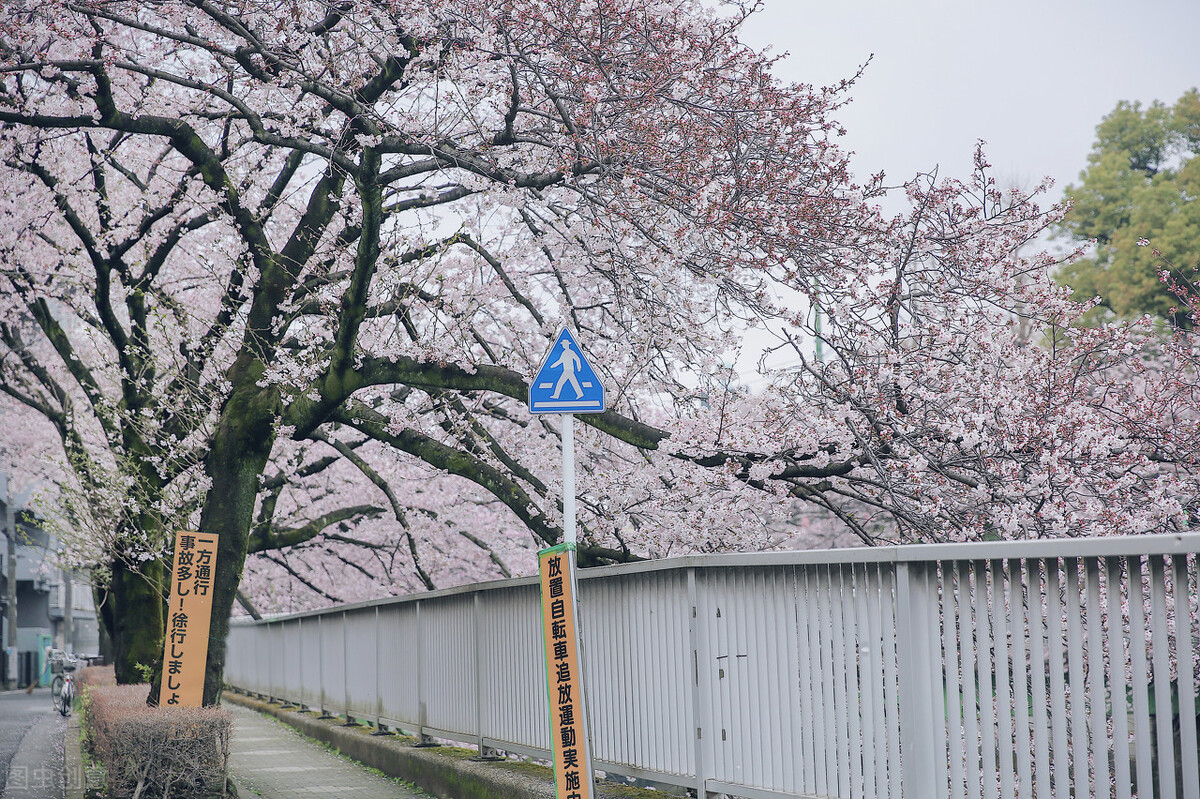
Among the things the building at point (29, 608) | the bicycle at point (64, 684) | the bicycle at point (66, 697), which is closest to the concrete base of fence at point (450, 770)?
the bicycle at point (66, 697)

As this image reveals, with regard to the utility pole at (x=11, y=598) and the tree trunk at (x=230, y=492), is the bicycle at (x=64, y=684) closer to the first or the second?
the utility pole at (x=11, y=598)

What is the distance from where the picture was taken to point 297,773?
38.5 feet

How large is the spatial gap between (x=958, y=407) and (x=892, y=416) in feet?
1.95

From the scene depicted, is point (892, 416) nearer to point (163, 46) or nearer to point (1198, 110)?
point (163, 46)

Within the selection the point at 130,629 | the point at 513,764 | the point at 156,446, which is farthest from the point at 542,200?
the point at 130,629

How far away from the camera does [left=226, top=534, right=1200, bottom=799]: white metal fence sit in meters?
3.61

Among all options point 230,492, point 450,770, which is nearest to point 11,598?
point 230,492

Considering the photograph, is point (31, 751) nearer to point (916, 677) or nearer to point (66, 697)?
point (66, 697)

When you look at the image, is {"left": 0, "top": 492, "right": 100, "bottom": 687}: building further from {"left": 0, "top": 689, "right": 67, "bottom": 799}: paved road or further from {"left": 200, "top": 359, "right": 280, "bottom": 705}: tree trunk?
{"left": 200, "top": 359, "right": 280, "bottom": 705}: tree trunk

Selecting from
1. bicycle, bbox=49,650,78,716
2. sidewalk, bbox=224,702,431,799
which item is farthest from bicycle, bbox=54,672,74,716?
sidewalk, bbox=224,702,431,799

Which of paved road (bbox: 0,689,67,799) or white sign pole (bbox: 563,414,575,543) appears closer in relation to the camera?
white sign pole (bbox: 563,414,575,543)

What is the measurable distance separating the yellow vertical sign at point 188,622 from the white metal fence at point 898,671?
134 inches

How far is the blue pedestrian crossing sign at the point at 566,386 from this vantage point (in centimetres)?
615

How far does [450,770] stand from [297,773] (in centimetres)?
356
